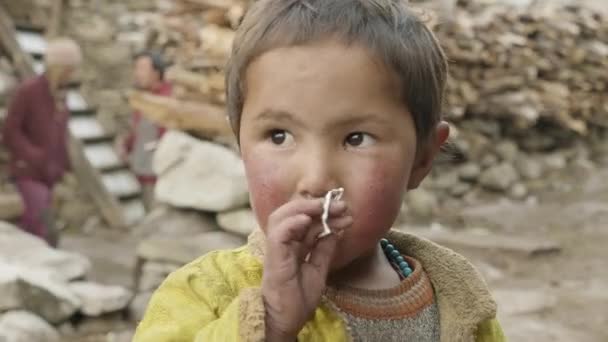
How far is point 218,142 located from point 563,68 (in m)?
4.83

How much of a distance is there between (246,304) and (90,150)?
827 cm

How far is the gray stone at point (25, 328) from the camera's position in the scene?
423 cm

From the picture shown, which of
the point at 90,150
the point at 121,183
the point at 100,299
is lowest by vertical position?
the point at 121,183

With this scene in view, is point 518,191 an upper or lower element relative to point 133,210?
upper

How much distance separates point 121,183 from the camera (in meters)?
9.23

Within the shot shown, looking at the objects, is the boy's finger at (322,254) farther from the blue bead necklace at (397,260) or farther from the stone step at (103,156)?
the stone step at (103,156)

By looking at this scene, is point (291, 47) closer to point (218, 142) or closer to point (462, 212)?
point (218, 142)

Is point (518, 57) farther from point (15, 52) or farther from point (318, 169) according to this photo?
point (318, 169)

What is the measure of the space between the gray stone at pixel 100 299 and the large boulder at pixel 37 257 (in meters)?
0.22

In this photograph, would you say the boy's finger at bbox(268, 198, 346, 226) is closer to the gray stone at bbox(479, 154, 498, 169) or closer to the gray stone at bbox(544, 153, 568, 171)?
the gray stone at bbox(479, 154, 498, 169)

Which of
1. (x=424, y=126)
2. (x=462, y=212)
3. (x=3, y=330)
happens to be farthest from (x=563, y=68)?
(x=424, y=126)

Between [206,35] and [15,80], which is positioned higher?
[206,35]

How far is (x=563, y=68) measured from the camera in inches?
355

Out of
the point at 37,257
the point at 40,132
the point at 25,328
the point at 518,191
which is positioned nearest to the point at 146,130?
the point at 40,132
